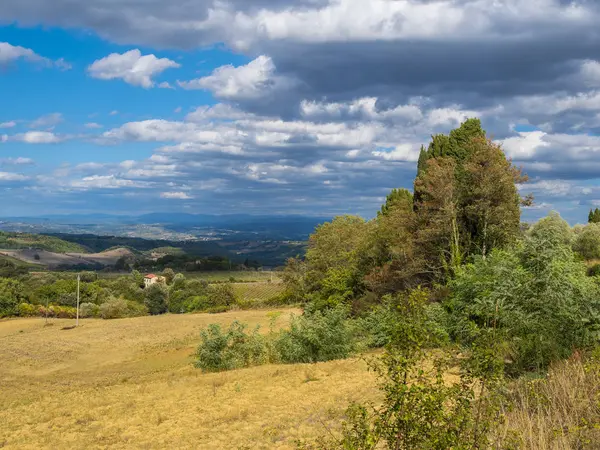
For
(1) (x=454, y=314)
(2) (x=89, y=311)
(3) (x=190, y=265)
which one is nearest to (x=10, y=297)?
(2) (x=89, y=311)

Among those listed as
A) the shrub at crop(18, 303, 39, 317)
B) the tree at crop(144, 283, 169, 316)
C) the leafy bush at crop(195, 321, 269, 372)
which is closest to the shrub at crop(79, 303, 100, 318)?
the shrub at crop(18, 303, 39, 317)

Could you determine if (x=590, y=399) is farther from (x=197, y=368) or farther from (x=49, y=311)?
(x=49, y=311)

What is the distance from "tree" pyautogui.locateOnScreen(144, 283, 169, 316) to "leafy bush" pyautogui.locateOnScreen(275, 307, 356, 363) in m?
72.7

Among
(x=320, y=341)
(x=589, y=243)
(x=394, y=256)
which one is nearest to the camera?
(x=320, y=341)

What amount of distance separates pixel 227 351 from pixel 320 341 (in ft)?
15.4

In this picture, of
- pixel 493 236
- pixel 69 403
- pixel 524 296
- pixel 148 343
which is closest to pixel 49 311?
pixel 148 343

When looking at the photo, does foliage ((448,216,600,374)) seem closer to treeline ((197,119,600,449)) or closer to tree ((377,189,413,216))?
treeline ((197,119,600,449))

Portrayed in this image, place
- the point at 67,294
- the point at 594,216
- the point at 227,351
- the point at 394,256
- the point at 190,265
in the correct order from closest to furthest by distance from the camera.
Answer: the point at 227,351, the point at 394,256, the point at 594,216, the point at 67,294, the point at 190,265

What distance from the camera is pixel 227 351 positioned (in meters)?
23.9

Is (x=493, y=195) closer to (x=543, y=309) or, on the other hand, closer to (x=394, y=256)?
(x=394, y=256)

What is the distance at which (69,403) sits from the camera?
17.9 m

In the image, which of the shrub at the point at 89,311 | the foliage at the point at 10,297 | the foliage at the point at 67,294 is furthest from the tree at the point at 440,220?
the foliage at the point at 67,294

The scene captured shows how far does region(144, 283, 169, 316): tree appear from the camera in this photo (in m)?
90.3

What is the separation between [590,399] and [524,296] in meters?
7.83
